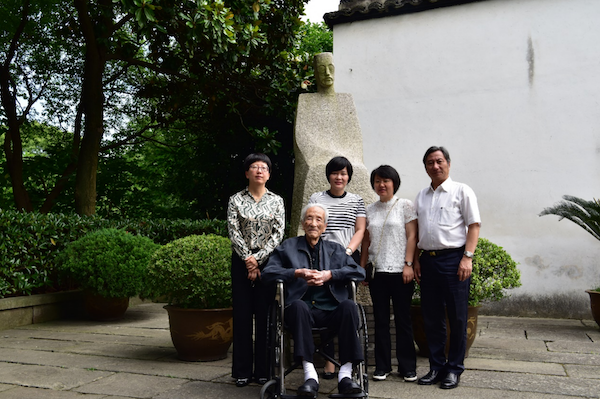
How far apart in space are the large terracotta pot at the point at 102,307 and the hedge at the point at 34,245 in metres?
0.57

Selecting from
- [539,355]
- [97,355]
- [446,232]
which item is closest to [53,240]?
[97,355]

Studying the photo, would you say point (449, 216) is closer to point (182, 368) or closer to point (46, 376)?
point (182, 368)

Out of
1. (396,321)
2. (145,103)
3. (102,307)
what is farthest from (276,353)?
(145,103)

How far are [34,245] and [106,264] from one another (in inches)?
39.6

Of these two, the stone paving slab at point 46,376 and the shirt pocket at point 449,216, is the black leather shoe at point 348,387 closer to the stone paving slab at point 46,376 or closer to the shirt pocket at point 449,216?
the shirt pocket at point 449,216

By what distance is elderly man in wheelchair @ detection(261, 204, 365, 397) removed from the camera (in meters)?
3.48

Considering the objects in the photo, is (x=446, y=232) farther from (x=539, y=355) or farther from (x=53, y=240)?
(x=53, y=240)

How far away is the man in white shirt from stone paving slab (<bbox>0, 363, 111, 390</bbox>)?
2.72m

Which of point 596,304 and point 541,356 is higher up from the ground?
point 596,304

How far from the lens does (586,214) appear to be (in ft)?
23.0

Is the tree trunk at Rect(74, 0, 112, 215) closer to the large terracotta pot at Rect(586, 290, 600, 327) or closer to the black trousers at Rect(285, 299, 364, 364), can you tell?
the black trousers at Rect(285, 299, 364, 364)

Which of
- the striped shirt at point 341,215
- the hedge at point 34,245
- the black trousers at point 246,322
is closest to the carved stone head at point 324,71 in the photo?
the striped shirt at point 341,215

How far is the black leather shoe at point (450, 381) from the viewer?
3.99 meters

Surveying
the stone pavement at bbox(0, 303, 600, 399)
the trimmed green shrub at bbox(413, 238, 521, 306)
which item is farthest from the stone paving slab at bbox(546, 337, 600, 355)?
the trimmed green shrub at bbox(413, 238, 521, 306)
